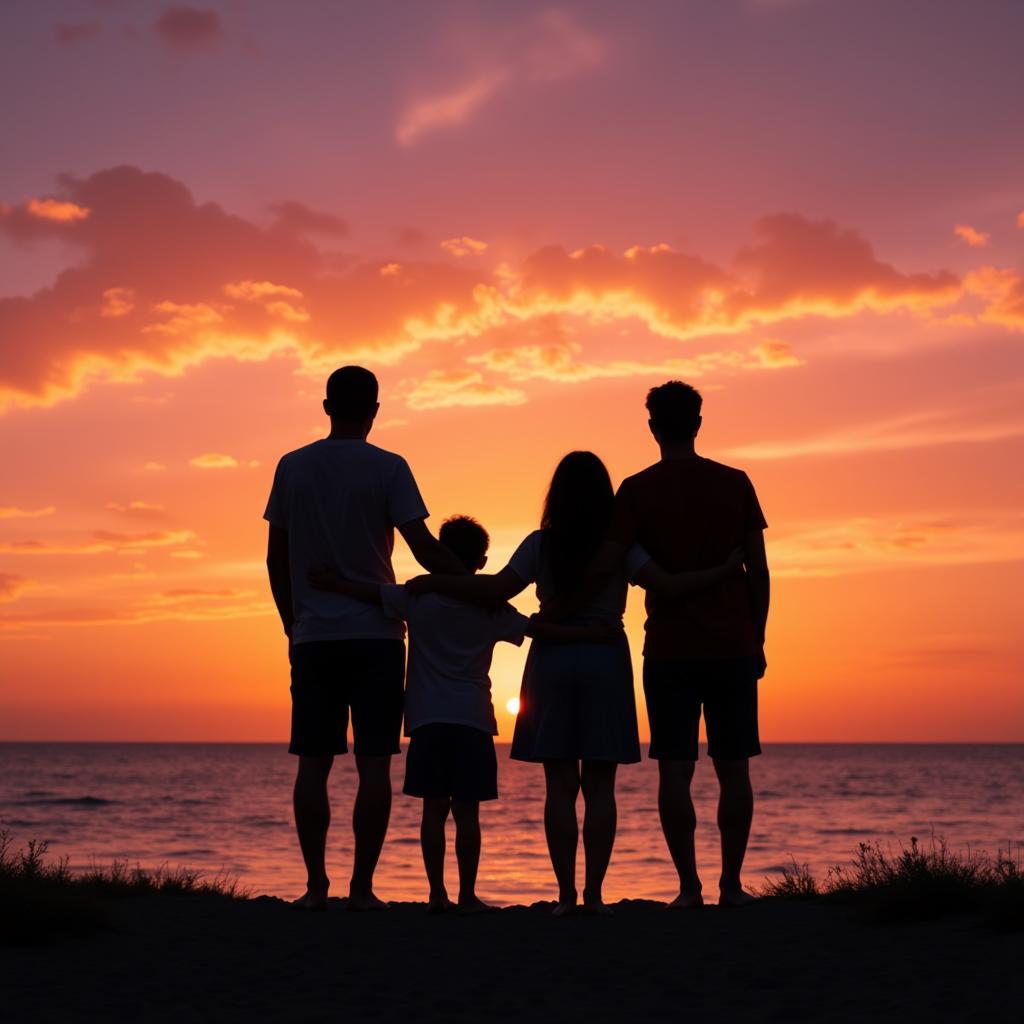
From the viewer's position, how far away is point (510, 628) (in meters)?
6.19

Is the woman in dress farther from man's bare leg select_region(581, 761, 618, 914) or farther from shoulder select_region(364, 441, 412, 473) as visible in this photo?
shoulder select_region(364, 441, 412, 473)

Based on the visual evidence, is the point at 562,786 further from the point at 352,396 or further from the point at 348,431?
the point at 352,396

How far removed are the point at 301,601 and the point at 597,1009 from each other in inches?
100

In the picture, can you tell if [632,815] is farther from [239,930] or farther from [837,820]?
[239,930]

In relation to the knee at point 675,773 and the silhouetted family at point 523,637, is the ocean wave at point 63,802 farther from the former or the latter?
the knee at point 675,773

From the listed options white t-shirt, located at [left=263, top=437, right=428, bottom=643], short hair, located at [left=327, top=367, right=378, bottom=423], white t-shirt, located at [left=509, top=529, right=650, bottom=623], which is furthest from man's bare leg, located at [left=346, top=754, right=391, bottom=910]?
short hair, located at [left=327, top=367, right=378, bottom=423]

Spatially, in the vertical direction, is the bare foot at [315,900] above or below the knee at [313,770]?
below

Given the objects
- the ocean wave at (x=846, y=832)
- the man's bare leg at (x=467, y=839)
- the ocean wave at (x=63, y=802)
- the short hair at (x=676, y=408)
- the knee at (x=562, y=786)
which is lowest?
the ocean wave at (x=63, y=802)

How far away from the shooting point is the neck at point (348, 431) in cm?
624

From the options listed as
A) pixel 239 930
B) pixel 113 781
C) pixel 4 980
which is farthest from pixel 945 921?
pixel 113 781

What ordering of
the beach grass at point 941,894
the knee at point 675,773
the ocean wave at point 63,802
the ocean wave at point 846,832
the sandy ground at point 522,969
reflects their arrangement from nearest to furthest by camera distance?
Answer: the sandy ground at point 522,969
the beach grass at point 941,894
the knee at point 675,773
the ocean wave at point 846,832
the ocean wave at point 63,802

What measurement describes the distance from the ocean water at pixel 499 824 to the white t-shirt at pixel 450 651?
15.7 ft

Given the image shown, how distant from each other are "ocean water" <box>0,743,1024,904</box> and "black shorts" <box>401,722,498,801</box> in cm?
467

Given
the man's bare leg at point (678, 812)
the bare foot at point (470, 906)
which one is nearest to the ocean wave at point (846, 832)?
the man's bare leg at point (678, 812)
